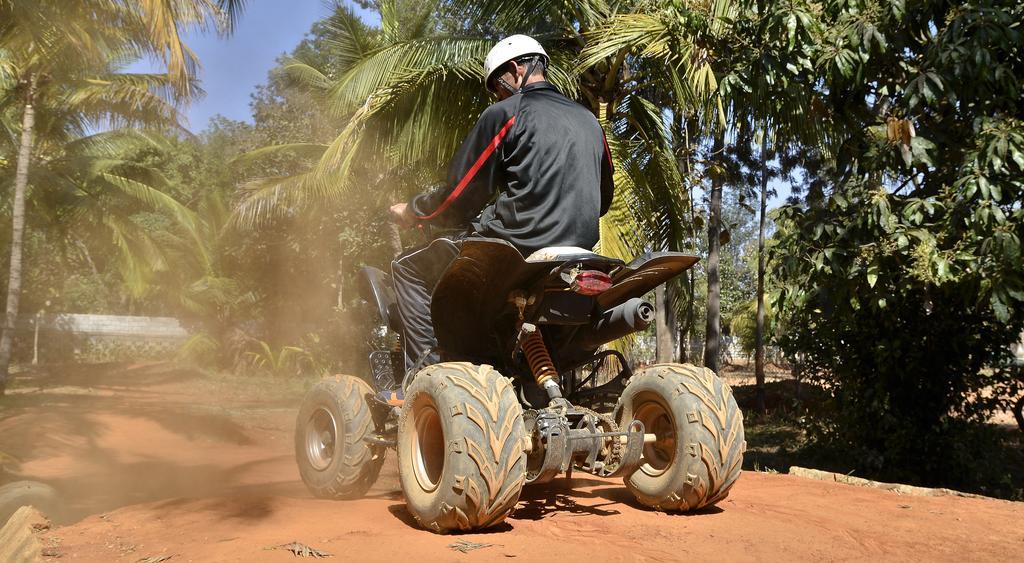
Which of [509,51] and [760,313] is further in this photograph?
[760,313]

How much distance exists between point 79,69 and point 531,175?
1476cm

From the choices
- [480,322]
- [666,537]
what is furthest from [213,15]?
[666,537]

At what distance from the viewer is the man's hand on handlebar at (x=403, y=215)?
4.54m

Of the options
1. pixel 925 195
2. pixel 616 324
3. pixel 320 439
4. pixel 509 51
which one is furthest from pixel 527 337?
pixel 925 195

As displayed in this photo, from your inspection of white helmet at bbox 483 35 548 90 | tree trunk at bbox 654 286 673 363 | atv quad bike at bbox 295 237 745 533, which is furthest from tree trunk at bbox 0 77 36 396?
white helmet at bbox 483 35 548 90

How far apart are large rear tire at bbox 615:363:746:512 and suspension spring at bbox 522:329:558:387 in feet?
1.97

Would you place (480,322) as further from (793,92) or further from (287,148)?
(287,148)

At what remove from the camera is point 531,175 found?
409 centimetres

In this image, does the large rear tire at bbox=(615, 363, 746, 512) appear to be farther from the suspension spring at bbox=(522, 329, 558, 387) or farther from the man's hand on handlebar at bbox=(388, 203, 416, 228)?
the man's hand on handlebar at bbox=(388, 203, 416, 228)

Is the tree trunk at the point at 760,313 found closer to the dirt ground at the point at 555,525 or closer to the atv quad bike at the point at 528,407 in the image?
the dirt ground at the point at 555,525

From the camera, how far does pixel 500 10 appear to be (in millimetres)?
11516

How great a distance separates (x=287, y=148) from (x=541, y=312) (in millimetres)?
14633

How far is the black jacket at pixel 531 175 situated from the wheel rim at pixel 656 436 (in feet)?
3.31

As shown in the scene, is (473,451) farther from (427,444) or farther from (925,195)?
(925,195)
